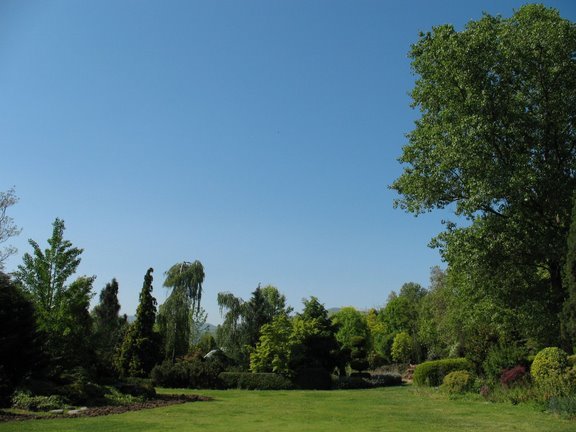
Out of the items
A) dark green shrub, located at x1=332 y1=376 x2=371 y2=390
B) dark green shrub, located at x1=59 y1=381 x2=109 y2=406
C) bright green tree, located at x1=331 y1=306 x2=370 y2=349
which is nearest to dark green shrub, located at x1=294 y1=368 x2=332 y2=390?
dark green shrub, located at x1=332 y1=376 x2=371 y2=390

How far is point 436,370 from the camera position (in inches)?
1085

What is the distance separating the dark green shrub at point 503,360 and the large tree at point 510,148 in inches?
61.5

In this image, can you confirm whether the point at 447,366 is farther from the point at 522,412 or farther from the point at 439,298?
the point at 439,298

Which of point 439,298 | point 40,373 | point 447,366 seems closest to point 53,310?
point 40,373

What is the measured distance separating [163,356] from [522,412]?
24519 mm

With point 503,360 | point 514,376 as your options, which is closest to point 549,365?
point 514,376

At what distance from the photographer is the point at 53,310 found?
22.3 m

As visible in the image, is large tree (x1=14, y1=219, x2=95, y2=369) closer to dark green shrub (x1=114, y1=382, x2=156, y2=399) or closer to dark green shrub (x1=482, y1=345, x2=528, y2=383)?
dark green shrub (x1=114, y1=382, x2=156, y2=399)

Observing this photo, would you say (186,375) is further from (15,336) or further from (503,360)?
(503,360)

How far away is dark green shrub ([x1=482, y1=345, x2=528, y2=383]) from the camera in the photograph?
2053cm

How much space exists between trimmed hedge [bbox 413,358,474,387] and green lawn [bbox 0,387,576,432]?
28.3 ft

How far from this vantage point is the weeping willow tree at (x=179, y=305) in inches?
1398

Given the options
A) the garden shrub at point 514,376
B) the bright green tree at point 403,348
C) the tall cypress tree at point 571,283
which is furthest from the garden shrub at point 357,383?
the bright green tree at point 403,348

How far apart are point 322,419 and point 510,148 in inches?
495
